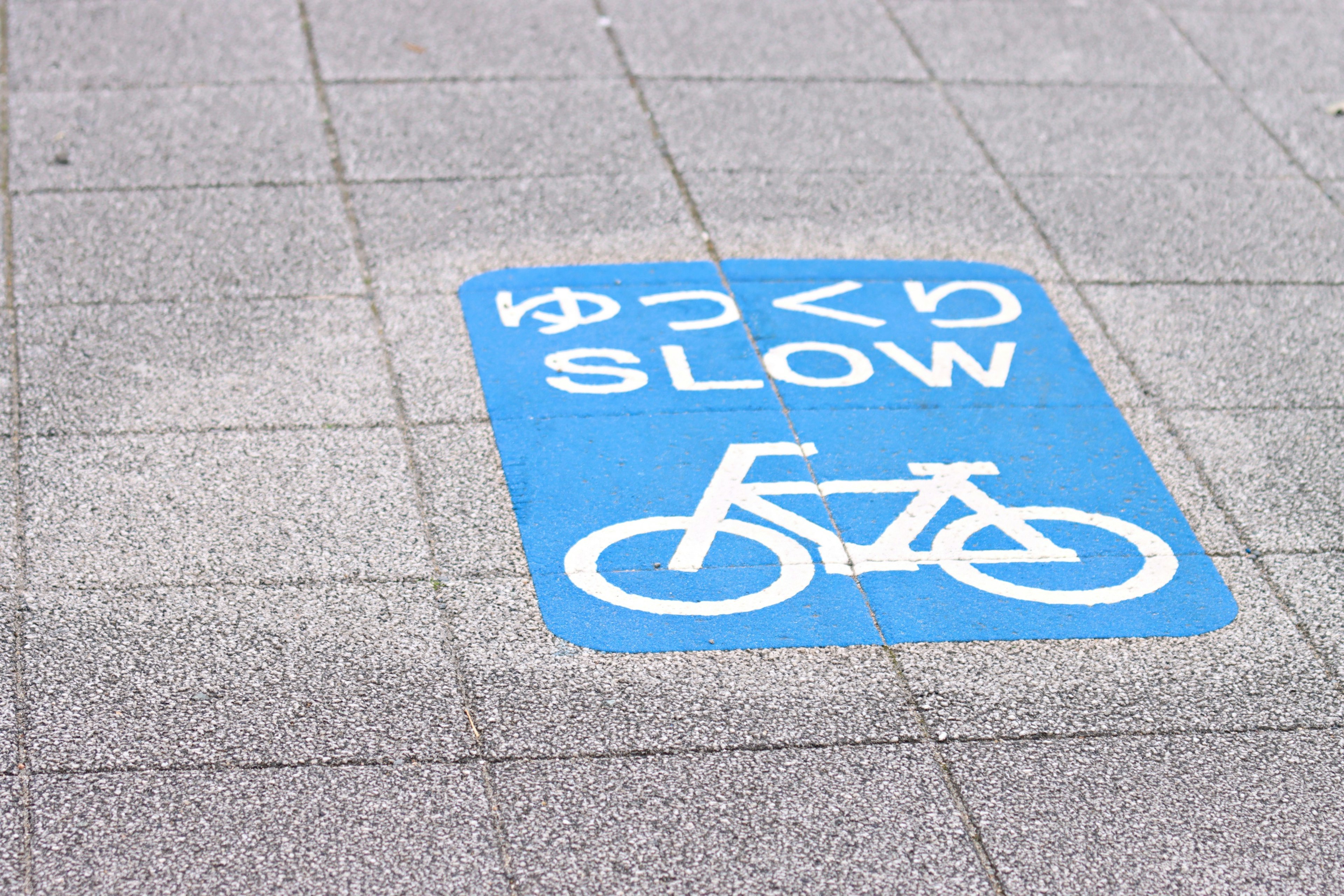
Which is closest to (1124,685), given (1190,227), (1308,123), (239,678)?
(239,678)

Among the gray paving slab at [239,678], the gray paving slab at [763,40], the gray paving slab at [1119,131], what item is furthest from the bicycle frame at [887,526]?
the gray paving slab at [763,40]

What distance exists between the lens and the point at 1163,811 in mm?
3980

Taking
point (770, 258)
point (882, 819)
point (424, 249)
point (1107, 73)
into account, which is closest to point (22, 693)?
point (882, 819)

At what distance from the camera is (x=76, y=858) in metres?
3.65

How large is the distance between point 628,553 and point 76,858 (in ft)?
6.48

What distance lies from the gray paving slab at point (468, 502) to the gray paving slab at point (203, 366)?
0.95ft

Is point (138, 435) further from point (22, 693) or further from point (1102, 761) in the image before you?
point (1102, 761)

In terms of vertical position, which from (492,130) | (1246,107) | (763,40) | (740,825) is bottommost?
(492,130)

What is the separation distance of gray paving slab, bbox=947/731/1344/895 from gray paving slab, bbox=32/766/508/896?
1.47 metres

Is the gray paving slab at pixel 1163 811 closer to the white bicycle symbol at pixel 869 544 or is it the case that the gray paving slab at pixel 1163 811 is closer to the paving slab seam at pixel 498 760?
the paving slab seam at pixel 498 760

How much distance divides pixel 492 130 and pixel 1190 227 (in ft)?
12.4

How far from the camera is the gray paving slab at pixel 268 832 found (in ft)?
11.9

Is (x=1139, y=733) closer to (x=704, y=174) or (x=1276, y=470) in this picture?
(x=1276, y=470)

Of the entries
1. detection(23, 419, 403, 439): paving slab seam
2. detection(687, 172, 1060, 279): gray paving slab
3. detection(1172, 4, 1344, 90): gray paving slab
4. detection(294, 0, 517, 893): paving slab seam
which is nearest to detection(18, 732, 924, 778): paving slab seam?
detection(294, 0, 517, 893): paving slab seam
